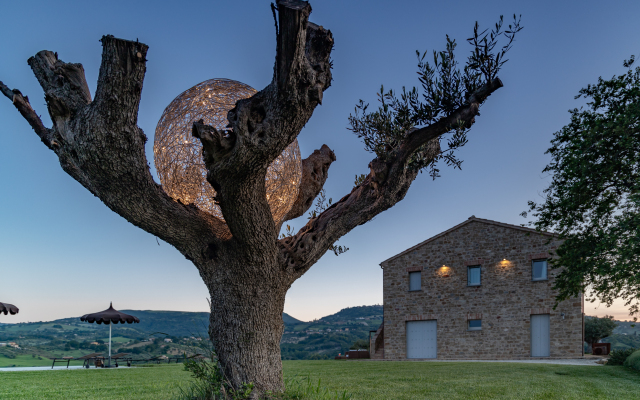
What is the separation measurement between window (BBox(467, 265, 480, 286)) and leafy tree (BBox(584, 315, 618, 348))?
1113cm

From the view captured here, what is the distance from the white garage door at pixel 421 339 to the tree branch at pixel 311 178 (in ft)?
61.0

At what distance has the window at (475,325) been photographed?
72.0 ft

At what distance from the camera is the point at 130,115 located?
404 centimetres

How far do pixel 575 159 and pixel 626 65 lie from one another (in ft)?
10.2

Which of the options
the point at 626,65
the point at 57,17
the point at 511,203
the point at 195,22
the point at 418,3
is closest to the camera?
the point at 57,17

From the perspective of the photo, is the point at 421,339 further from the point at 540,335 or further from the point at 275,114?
the point at 275,114

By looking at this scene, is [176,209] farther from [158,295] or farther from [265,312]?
[158,295]

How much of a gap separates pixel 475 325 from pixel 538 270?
4119 mm

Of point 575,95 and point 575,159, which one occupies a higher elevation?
point 575,95

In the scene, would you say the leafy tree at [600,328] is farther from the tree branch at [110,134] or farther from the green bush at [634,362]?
the tree branch at [110,134]

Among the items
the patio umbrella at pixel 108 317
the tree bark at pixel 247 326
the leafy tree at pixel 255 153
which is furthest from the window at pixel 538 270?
the patio umbrella at pixel 108 317

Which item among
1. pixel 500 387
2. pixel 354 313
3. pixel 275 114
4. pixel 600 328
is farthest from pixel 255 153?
pixel 354 313

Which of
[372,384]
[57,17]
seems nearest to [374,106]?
[372,384]

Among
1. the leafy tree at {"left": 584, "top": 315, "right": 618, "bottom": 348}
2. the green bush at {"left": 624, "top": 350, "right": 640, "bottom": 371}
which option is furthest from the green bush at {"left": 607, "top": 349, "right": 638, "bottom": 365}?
the leafy tree at {"left": 584, "top": 315, "right": 618, "bottom": 348}
